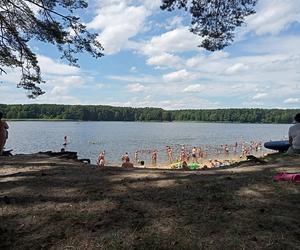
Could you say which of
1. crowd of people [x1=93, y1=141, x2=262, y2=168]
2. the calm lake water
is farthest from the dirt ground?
the calm lake water

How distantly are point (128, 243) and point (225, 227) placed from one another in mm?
1042

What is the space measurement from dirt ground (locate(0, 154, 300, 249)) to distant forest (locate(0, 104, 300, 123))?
13845cm

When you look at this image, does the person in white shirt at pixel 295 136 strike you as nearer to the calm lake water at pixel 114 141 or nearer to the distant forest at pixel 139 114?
the calm lake water at pixel 114 141

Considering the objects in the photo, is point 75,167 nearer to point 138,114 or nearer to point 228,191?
point 228,191

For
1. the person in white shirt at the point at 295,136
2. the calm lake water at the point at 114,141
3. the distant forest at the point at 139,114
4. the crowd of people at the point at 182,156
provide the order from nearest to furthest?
the person in white shirt at the point at 295,136 → the crowd of people at the point at 182,156 → the calm lake water at the point at 114,141 → the distant forest at the point at 139,114

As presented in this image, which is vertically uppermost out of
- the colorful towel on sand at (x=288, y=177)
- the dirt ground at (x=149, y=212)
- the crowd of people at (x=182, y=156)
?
the colorful towel on sand at (x=288, y=177)

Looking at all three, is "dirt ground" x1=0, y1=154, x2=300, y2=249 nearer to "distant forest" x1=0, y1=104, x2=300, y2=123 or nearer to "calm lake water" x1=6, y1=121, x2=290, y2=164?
"calm lake water" x1=6, y1=121, x2=290, y2=164

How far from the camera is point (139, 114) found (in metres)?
183

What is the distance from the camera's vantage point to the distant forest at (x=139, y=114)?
141613 mm

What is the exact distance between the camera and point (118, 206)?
4.98m

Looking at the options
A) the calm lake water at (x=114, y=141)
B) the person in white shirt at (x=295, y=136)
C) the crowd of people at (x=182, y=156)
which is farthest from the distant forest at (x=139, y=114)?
the person in white shirt at (x=295, y=136)

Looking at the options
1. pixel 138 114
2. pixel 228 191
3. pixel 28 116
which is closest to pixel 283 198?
pixel 228 191

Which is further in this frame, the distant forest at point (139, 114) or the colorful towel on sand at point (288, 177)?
the distant forest at point (139, 114)

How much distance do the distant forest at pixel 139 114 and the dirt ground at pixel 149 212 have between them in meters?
138
